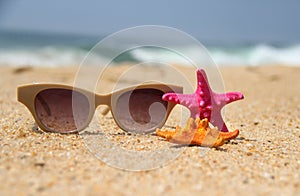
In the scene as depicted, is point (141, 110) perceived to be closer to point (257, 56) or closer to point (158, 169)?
point (158, 169)

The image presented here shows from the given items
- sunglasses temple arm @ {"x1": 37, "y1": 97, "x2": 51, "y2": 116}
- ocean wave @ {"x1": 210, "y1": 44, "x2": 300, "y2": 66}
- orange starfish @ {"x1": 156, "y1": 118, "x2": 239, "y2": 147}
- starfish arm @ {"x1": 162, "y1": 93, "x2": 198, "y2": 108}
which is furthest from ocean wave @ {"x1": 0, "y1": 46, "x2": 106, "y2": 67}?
orange starfish @ {"x1": 156, "y1": 118, "x2": 239, "y2": 147}

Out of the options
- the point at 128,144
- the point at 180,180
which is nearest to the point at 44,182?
the point at 180,180

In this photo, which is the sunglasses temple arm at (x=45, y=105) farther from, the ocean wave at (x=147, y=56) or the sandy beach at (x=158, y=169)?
the ocean wave at (x=147, y=56)

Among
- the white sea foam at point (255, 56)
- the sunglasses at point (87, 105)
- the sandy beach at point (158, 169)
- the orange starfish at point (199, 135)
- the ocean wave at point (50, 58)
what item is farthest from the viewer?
the white sea foam at point (255, 56)

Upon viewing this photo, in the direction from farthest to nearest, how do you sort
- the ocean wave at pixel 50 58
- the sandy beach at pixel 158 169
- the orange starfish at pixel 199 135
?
the ocean wave at pixel 50 58 → the orange starfish at pixel 199 135 → the sandy beach at pixel 158 169

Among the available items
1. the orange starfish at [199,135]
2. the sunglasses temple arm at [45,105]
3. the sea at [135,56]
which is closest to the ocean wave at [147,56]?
the sea at [135,56]

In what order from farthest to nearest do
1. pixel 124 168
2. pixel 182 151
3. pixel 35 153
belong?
pixel 182 151, pixel 35 153, pixel 124 168

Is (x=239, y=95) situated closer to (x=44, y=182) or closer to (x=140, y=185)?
(x=140, y=185)

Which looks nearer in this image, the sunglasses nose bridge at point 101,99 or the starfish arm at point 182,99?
the starfish arm at point 182,99

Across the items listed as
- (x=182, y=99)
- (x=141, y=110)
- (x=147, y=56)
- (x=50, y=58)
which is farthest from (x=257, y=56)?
(x=182, y=99)
